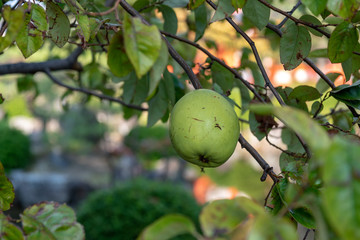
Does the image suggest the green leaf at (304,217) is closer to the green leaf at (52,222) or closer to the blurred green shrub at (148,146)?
the green leaf at (52,222)

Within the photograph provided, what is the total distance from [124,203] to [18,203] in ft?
10.5

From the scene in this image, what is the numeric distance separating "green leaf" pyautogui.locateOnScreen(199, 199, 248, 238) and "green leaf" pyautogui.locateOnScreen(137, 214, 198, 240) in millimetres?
17

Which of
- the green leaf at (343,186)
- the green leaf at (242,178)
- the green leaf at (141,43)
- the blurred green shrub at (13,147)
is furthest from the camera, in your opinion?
the green leaf at (242,178)

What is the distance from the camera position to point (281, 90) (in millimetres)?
977

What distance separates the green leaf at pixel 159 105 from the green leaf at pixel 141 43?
1.59 ft

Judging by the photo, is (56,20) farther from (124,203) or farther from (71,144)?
(71,144)

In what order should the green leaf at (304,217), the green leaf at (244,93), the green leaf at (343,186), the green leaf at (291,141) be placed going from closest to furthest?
the green leaf at (343,186) → the green leaf at (304,217) → the green leaf at (291,141) → the green leaf at (244,93)

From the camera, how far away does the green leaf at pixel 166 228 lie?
43 cm

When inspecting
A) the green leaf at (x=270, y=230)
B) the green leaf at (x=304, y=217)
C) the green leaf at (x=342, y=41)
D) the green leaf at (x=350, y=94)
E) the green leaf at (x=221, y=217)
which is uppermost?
the green leaf at (x=342, y=41)

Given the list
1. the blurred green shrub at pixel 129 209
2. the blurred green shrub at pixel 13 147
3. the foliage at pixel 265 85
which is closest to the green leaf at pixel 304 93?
the foliage at pixel 265 85

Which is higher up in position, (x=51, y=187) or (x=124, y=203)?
(x=124, y=203)

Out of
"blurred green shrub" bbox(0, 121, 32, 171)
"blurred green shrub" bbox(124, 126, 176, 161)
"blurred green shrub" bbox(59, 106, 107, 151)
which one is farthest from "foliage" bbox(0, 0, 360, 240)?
"blurred green shrub" bbox(59, 106, 107, 151)

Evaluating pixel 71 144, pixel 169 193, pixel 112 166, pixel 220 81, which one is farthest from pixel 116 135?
pixel 220 81

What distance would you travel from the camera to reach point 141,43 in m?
0.50
